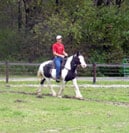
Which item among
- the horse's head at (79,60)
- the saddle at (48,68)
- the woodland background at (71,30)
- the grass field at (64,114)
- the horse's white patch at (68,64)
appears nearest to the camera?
the grass field at (64,114)

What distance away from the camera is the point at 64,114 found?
42.9 feet

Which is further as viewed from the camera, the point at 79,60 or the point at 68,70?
the point at 68,70

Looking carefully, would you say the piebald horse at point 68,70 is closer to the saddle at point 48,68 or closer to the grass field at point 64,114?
the saddle at point 48,68

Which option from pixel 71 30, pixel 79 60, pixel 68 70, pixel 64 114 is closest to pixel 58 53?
pixel 68 70

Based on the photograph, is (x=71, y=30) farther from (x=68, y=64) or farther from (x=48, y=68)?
(x=68, y=64)

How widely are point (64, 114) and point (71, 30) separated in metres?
20.3

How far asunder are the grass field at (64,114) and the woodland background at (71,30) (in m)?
15.0

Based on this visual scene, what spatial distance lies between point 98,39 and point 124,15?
2506mm

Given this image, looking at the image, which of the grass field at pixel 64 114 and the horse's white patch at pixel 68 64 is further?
the horse's white patch at pixel 68 64

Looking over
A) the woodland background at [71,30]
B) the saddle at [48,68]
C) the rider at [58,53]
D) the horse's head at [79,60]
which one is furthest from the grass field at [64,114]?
the woodland background at [71,30]

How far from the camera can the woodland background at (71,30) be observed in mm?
33531

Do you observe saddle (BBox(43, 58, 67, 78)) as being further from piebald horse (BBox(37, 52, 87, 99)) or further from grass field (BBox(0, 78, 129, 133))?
grass field (BBox(0, 78, 129, 133))

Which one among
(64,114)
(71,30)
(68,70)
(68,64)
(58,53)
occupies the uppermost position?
(71,30)

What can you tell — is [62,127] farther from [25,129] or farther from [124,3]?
[124,3]
